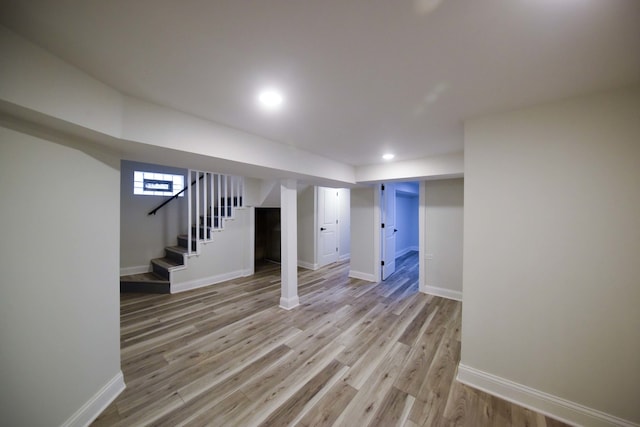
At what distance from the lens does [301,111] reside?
1.77m

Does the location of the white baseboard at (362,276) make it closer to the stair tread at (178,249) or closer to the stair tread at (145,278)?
the stair tread at (178,249)

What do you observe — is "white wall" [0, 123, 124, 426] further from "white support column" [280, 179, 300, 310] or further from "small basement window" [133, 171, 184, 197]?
"small basement window" [133, 171, 184, 197]

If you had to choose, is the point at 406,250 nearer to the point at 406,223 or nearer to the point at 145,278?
the point at 406,223

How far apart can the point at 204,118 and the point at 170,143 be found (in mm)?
372

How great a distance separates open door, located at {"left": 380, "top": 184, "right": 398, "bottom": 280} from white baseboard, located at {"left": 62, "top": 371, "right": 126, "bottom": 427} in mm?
4002

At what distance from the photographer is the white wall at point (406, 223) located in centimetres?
669

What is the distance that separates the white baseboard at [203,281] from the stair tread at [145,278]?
195mm

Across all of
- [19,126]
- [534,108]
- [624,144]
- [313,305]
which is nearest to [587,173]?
[624,144]

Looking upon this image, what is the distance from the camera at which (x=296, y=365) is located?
2.05m

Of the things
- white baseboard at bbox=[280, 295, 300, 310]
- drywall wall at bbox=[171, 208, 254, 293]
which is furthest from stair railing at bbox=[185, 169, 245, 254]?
white baseboard at bbox=[280, 295, 300, 310]

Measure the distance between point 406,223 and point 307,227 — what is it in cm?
352

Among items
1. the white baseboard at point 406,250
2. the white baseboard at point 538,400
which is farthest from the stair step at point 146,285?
the white baseboard at point 406,250

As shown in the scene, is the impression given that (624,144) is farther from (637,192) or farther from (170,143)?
(170,143)

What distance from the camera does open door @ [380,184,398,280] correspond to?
4.51m
